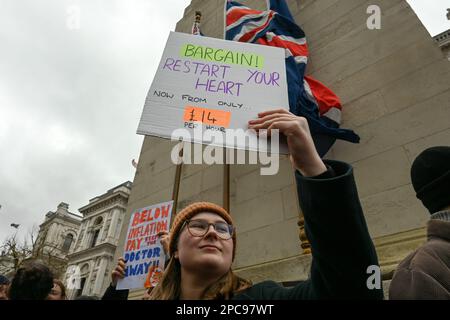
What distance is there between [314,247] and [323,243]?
1.9 inches

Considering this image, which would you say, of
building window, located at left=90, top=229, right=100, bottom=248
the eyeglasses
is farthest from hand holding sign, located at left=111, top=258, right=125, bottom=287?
building window, located at left=90, top=229, right=100, bottom=248

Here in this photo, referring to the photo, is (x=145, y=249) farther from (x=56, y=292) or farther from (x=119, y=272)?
(x=56, y=292)

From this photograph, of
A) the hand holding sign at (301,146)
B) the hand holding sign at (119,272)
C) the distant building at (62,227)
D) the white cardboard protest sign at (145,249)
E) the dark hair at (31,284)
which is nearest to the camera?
the hand holding sign at (301,146)

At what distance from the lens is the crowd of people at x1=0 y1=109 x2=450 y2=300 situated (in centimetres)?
99

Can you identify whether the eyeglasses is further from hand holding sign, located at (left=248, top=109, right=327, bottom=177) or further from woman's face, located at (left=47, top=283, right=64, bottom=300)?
woman's face, located at (left=47, top=283, right=64, bottom=300)

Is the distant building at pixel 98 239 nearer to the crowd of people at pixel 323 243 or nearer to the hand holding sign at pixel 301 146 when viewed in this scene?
the crowd of people at pixel 323 243

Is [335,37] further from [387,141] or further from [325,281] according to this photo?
[325,281]

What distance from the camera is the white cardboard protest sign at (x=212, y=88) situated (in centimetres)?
224

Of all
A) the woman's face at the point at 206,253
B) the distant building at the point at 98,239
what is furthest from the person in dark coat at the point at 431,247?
the distant building at the point at 98,239

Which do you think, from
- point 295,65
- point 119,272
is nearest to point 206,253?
point 119,272

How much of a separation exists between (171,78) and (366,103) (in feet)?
9.27

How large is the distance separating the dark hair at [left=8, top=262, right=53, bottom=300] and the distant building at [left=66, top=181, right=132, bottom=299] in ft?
114

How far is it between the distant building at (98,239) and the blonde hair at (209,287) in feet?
118

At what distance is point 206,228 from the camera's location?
1.69 m
